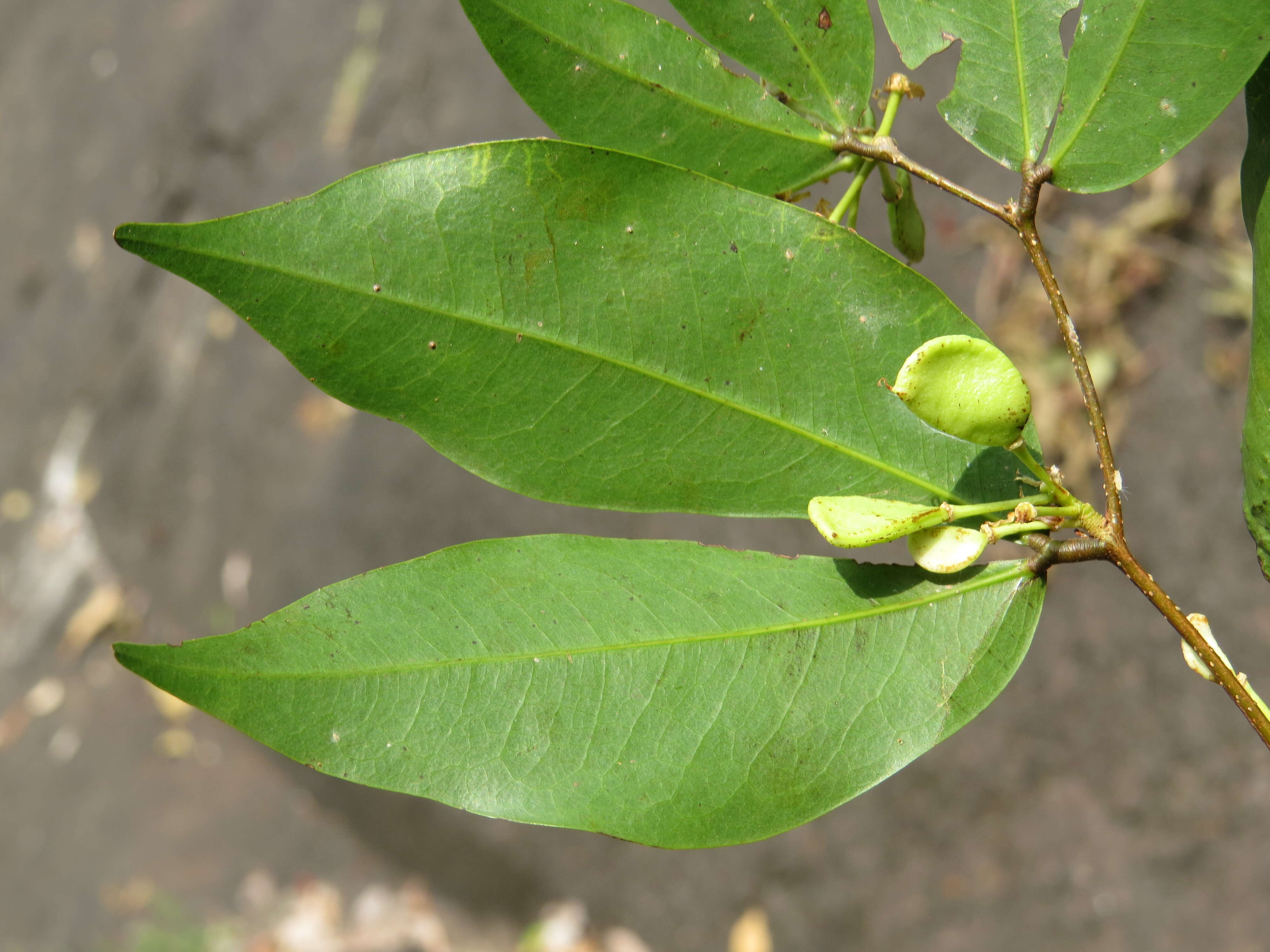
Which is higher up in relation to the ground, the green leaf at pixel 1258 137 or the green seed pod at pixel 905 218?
the green leaf at pixel 1258 137

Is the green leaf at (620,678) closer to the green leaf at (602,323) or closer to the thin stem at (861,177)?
the green leaf at (602,323)

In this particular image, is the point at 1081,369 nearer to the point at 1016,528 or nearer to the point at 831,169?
the point at 1016,528

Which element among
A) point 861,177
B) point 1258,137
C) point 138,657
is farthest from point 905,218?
point 138,657

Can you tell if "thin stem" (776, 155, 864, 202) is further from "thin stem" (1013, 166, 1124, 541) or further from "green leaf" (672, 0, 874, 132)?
"thin stem" (1013, 166, 1124, 541)

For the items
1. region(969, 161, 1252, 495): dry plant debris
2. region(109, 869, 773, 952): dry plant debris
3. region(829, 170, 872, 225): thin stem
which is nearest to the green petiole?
region(829, 170, 872, 225): thin stem

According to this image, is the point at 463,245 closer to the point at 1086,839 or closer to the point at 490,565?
the point at 490,565

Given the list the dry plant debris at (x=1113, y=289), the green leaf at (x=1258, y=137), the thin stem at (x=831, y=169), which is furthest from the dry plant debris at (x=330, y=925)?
the green leaf at (x=1258, y=137)
